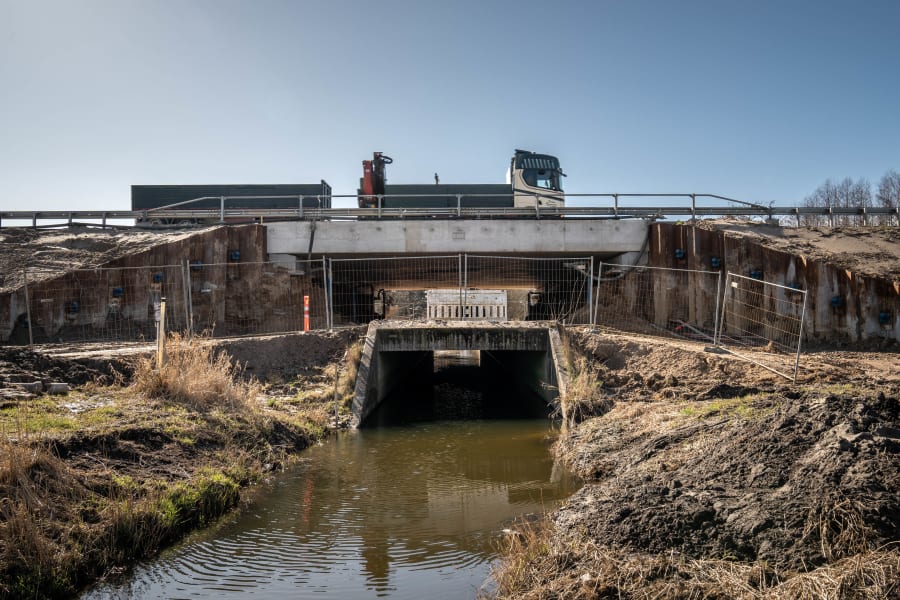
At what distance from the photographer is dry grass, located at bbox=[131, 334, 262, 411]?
9.71 metres

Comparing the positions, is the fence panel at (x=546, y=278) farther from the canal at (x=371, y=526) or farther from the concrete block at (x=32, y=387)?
the concrete block at (x=32, y=387)

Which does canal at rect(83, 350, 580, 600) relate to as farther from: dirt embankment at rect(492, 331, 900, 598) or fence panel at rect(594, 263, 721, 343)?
fence panel at rect(594, 263, 721, 343)

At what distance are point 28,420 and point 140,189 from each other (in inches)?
722

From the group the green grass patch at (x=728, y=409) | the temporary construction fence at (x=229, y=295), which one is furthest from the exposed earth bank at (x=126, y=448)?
the green grass patch at (x=728, y=409)

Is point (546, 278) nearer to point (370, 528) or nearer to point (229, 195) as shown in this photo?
point (229, 195)

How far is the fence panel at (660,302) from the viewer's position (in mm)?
18406

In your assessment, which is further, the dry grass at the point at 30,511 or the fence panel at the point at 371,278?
the fence panel at the point at 371,278

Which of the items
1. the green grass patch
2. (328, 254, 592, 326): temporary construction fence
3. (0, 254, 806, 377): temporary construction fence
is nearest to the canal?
the green grass patch

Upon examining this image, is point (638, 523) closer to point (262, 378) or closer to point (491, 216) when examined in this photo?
point (262, 378)

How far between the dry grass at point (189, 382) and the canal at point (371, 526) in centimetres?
158

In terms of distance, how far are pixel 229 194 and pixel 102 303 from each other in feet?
24.3

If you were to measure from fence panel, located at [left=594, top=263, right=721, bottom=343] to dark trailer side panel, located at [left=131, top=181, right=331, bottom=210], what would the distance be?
10.4 metres

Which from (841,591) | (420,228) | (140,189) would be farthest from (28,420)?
(140,189)

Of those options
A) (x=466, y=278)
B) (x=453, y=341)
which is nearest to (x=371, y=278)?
(x=466, y=278)
